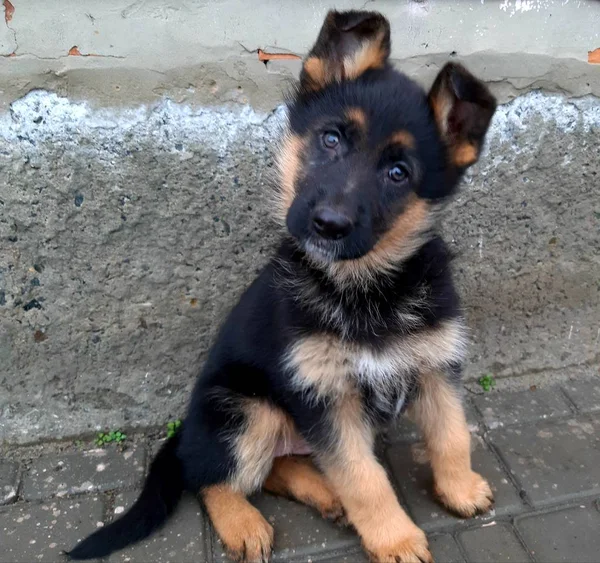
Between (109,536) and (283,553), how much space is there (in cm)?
77

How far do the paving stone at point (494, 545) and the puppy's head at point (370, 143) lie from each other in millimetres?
1358

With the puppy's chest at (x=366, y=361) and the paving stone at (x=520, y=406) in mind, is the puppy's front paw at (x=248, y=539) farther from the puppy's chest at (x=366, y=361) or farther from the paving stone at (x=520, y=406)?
the paving stone at (x=520, y=406)

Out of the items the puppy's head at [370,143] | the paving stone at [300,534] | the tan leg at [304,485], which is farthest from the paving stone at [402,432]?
the puppy's head at [370,143]

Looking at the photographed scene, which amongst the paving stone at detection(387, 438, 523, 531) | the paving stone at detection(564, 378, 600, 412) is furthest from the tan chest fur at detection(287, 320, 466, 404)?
the paving stone at detection(564, 378, 600, 412)

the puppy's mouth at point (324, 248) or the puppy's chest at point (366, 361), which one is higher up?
the puppy's mouth at point (324, 248)

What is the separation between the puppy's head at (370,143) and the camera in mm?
2113

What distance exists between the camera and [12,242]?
9.79 feet

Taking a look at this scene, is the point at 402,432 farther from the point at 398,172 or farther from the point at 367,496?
the point at 398,172

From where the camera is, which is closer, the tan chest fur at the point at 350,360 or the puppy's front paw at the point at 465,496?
the tan chest fur at the point at 350,360

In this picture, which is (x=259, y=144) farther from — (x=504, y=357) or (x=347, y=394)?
(x=504, y=357)

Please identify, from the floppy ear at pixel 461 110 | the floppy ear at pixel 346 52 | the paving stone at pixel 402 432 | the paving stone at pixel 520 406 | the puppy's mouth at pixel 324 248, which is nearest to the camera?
the floppy ear at pixel 461 110

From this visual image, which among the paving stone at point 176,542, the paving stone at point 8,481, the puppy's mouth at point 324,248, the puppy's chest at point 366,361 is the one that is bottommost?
the paving stone at point 8,481

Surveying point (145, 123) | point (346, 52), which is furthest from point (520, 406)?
point (145, 123)

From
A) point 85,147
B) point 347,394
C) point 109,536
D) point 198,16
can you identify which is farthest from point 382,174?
point 109,536
